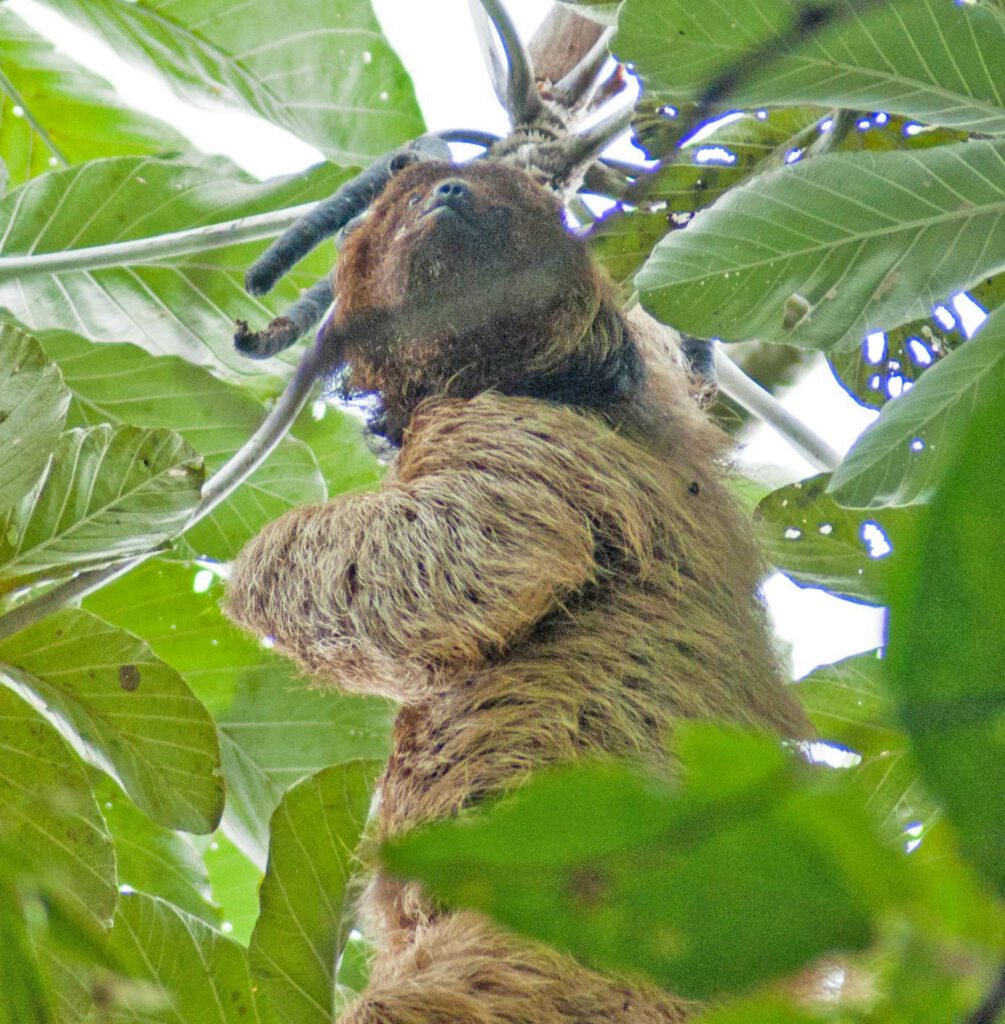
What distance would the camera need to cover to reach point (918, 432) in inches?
72.2

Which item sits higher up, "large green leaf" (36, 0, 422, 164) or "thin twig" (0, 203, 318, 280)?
"large green leaf" (36, 0, 422, 164)

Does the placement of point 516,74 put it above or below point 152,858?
above

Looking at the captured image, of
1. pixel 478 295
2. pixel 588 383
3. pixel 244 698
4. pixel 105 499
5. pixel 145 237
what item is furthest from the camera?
pixel 145 237

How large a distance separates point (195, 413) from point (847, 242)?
165 centimetres

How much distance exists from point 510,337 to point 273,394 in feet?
3.43

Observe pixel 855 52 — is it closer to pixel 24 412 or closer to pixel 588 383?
pixel 588 383

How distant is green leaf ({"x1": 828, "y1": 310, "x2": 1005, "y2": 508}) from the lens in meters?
1.68

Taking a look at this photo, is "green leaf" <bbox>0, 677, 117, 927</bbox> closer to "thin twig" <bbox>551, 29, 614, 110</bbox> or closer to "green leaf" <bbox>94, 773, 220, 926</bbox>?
"green leaf" <bbox>94, 773, 220, 926</bbox>

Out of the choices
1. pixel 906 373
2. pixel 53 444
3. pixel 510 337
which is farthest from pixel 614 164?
pixel 53 444

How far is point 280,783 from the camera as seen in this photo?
2.76 m

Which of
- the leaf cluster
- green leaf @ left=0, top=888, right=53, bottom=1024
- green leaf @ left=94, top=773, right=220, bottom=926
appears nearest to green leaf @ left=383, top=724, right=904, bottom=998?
the leaf cluster

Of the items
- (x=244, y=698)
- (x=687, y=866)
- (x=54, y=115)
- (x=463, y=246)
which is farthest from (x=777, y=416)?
(x=687, y=866)

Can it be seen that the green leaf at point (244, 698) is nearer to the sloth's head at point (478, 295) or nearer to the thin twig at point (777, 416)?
the sloth's head at point (478, 295)

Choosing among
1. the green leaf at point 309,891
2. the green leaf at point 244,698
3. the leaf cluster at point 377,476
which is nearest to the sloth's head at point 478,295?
the leaf cluster at point 377,476
